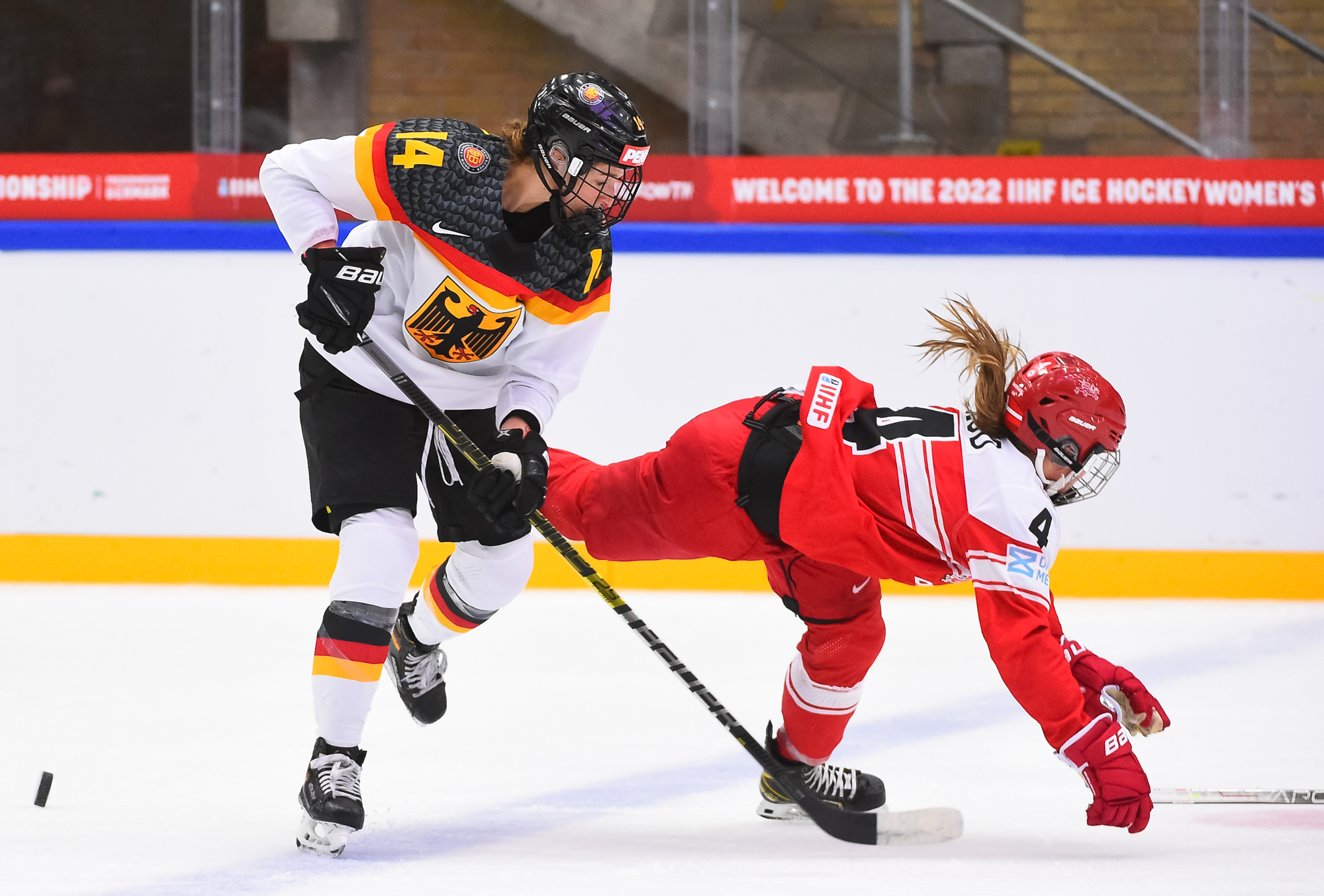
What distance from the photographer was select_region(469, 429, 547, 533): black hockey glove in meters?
2.02

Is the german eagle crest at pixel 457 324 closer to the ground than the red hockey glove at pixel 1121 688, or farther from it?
farther from it

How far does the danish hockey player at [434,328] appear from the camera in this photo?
1.99 m

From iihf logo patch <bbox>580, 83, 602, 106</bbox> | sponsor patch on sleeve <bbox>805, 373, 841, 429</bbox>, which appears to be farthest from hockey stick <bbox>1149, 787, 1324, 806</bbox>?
iihf logo patch <bbox>580, 83, 602, 106</bbox>

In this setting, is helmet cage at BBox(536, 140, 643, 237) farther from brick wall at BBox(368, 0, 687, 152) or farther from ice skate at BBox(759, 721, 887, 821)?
brick wall at BBox(368, 0, 687, 152)

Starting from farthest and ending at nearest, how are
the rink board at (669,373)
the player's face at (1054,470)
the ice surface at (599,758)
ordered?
the rink board at (669,373) < the player's face at (1054,470) < the ice surface at (599,758)

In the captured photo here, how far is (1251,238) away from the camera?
4121 mm

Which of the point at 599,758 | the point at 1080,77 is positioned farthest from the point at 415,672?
the point at 1080,77

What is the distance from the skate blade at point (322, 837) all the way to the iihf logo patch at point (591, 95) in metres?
1.05

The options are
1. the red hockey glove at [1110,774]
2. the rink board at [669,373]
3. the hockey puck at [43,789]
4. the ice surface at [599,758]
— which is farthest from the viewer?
the rink board at [669,373]

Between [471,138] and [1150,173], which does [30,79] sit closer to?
[471,138]

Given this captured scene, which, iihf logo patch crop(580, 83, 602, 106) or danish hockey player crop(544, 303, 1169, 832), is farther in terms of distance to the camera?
iihf logo patch crop(580, 83, 602, 106)

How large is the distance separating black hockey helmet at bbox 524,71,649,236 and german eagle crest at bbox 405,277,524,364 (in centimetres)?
17

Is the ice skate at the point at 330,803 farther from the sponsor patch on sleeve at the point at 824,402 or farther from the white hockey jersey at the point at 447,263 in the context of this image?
the sponsor patch on sleeve at the point at 824,402

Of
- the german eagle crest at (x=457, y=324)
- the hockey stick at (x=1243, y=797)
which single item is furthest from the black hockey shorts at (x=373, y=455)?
the hockey stick at (x=1243, y=797)
